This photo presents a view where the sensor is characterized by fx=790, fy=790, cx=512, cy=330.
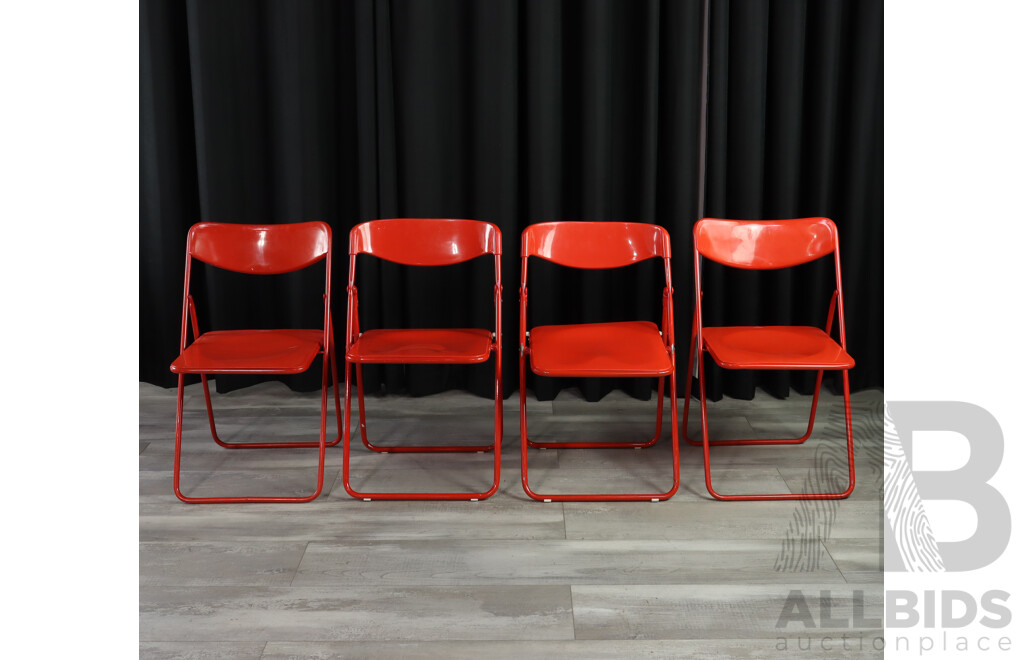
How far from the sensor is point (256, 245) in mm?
2848

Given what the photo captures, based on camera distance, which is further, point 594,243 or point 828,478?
point 594,243

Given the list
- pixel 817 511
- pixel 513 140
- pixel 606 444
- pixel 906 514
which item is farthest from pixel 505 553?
pixel 513 140

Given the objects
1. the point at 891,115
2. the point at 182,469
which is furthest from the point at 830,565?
the point at 182,469

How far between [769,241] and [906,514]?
41.7 inches

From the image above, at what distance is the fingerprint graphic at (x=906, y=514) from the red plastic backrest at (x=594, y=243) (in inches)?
39.0

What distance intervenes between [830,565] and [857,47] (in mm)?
2185

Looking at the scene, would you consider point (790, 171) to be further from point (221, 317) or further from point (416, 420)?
point (221, 317)

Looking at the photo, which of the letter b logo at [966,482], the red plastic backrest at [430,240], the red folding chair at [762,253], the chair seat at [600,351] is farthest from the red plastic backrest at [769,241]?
the letter b logo at [966,482]

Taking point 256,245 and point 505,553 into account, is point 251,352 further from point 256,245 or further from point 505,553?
point 505,553

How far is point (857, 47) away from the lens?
3.25 m

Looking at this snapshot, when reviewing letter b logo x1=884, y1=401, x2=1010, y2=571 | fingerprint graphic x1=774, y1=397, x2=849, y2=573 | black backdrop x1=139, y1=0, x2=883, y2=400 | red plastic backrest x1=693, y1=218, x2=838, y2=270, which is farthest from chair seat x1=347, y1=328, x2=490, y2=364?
letter b logo x1=884, y1=401, x2=1010, y2=571

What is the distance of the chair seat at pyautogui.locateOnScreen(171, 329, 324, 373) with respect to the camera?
96.5 inches

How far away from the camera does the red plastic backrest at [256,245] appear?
2824 mm

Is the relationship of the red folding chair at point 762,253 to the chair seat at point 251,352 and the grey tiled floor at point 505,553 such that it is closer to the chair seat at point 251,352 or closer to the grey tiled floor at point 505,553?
the grey tiled floor at point 505,553
